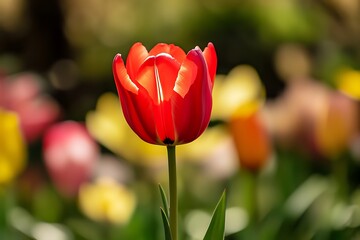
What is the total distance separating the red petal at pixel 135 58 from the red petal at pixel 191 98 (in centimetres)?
4

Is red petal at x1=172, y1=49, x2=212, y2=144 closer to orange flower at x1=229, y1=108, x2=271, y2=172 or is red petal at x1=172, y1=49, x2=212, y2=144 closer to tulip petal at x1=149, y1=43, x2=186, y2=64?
tulip petal at x1=149, y1=43, x2=186, y2=64

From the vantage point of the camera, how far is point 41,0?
125 inches

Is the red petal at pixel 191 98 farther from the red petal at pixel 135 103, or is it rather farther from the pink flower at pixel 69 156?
the pink flower at pixel 69 156

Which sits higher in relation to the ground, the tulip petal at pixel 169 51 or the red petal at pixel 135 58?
the tulip petal at pixel 169 51

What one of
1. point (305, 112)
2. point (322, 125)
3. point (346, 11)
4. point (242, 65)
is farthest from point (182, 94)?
point (346, 11)

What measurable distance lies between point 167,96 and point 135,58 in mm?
49

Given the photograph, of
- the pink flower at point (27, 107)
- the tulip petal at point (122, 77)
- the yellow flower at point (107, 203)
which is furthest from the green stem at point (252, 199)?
the tulip petal at point (122, 77)

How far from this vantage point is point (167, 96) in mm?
666

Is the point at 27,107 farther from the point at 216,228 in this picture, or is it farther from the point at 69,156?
the point at 216,228

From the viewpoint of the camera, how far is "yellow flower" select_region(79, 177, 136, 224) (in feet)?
4.06

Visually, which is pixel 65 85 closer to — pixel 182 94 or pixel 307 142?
pixel 307 142

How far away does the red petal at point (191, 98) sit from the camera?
0.67 m

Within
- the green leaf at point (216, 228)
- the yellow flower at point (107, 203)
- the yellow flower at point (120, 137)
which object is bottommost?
the green leaf at point (216, 228)

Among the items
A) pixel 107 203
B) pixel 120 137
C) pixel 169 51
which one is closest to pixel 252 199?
pixel 107 203
